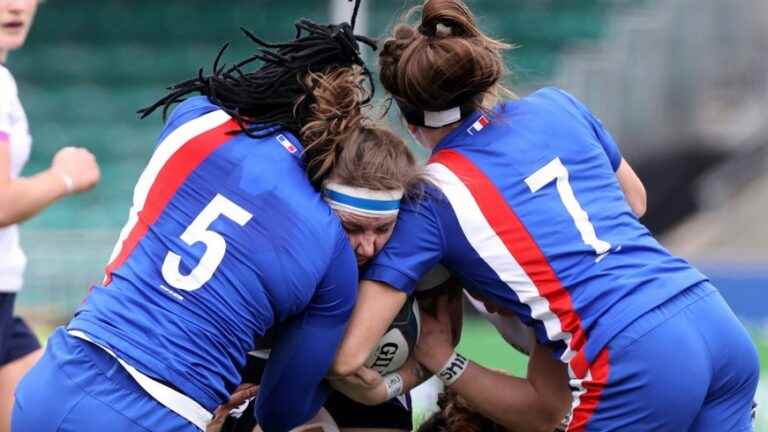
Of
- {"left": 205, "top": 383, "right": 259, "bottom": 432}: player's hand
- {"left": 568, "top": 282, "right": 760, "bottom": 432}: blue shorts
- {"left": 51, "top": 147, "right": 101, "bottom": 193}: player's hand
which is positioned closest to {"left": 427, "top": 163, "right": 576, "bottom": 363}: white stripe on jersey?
{"left": 568, "top": 282, "right": 760, "bottom": 432}: blue shorts

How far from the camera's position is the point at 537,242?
11.5ft

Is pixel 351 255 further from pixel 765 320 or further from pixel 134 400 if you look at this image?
pixel 765 320

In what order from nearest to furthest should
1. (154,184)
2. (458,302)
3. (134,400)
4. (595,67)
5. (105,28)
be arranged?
(134,400), (154,184), (458,302), (595,67), (105,28)

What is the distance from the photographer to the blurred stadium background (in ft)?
32.2

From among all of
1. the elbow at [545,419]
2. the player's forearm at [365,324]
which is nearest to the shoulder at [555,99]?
the player's forearm at [365,324]

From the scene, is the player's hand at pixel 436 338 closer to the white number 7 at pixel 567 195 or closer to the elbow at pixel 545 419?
the elbow at pixel 545 419

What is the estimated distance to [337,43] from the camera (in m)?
3.58

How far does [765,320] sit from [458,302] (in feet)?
18.9

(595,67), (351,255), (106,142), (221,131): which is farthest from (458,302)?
(106,142)

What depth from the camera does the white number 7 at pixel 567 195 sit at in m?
3.51

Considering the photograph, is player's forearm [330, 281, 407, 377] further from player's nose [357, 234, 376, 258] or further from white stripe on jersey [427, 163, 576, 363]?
white stripe on jersey [427, 163, 576, 363]

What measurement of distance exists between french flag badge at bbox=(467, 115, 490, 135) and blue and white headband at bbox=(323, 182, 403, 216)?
→ 1.05ft

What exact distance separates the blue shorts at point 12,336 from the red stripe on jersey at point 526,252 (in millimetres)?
1810

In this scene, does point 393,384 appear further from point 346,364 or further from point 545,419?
point 545,419
